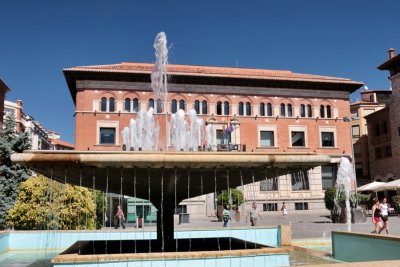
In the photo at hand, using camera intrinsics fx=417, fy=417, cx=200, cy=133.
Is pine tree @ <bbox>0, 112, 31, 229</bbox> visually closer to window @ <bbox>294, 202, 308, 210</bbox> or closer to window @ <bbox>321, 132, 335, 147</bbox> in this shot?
window @ <bbox>294, 202, 308, 210</bbox>

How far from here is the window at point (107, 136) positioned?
129ft

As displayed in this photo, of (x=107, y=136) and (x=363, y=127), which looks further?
(x=363, y=127)

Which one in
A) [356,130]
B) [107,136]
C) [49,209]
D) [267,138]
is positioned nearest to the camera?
[49,209]

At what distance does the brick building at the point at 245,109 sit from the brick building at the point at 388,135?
15.6 feet

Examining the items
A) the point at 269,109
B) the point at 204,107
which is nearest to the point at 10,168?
the point at 204,107

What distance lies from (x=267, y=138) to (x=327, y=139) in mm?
6619

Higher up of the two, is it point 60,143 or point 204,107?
point 60,143

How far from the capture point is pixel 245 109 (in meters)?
41.9

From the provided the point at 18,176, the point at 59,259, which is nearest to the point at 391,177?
the point at 18,176

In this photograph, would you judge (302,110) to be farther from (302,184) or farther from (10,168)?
(10,168)

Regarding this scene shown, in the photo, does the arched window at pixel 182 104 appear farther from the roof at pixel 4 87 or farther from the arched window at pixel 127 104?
the roof at pixel 4 87

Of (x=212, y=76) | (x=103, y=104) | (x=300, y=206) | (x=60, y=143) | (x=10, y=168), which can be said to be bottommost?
(x=300, y=206)

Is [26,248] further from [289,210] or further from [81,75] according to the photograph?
[289,210]

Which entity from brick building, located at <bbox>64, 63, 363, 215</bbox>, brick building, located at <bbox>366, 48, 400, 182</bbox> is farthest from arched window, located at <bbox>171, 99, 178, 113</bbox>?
brick building, located at <bbox>366, 48, 400, 182</bbox>
